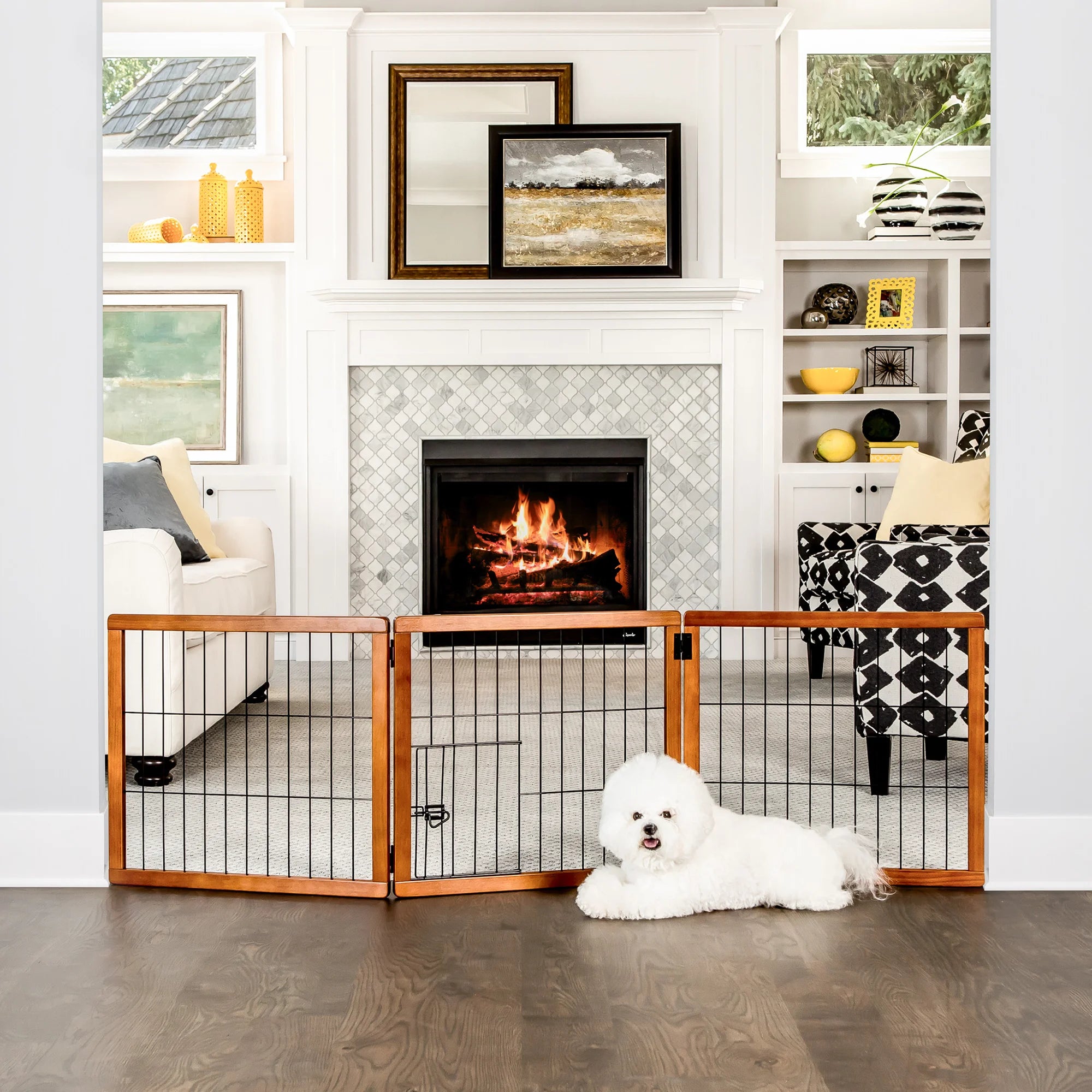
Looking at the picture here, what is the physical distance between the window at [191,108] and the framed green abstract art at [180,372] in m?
0.78

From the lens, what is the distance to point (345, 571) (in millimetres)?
5223

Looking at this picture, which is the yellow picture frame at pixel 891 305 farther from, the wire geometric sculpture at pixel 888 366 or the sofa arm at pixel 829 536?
the sofa arm at pixel 829 536

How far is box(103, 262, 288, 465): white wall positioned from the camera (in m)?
5.33

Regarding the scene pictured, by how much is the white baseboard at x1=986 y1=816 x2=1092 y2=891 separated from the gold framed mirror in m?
3.66

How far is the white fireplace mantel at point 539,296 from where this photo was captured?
5.07 m

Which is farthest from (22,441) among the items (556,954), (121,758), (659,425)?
(659,425)

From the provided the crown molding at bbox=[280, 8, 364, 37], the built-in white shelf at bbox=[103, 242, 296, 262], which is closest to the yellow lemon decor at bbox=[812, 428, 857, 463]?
the built-in white shelf at bbox=[103, 242, 296, 262]

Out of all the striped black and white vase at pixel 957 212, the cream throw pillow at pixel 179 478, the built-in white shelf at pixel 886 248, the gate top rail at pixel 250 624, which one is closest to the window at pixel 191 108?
the cream throw pillow at pixel 179 478

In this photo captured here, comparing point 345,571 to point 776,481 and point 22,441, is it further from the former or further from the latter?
point 22,441

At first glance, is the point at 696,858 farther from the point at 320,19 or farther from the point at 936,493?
the point at 320,19

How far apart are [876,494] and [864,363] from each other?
0.74m

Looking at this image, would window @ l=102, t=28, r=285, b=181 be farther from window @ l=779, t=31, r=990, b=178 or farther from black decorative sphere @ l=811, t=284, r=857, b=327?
black decorative sphere @ l=811, t=284, r=857, b=327

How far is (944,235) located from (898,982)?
4.21 meters

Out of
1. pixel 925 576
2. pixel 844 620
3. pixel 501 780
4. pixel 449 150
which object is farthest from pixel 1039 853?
pixel 449 150
